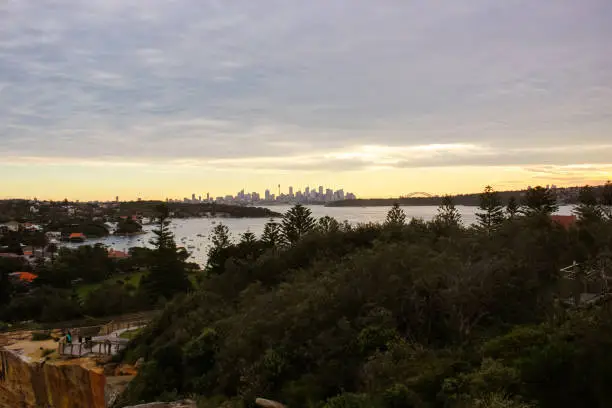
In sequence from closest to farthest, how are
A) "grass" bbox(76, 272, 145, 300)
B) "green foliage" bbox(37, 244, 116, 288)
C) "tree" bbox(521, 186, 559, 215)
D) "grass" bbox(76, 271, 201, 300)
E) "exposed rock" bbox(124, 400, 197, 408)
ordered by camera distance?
"exposed rock" bbox(124, 400, 197, 408) < "tree" bbox(521, 186, 559, 215) < "grass" bbox(76, 271, 201, 300) < "grass" bbox(76, 272, 145, 300) < "green foliage" bbox(37, 244, 116, 288)

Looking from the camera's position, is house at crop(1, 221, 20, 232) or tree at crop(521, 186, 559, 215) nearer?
tree at crop(521, 186, 559, 215)

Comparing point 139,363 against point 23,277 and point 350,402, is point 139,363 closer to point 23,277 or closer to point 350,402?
point 350,402

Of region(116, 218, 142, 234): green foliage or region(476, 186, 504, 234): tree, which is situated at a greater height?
region(476, 186, 504, 234): tree

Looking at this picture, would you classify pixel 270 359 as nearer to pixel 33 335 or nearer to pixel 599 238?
pixel 599 238

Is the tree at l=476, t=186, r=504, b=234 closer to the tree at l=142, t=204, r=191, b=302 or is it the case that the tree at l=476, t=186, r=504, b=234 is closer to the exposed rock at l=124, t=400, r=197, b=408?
the tree at l=142, t=204, r=191, b=302

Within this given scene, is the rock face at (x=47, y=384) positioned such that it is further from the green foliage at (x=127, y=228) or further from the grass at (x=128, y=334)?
the green foliage at (x=127, y=228)

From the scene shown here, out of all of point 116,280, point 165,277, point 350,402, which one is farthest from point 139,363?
point 116,280

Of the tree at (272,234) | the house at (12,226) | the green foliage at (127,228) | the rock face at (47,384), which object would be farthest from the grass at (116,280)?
the green foliage at (127,228)

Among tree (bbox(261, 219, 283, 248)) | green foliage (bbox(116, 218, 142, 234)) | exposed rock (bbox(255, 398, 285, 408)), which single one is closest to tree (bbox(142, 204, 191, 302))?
tree (bbox(261, 219, 283, 248))
